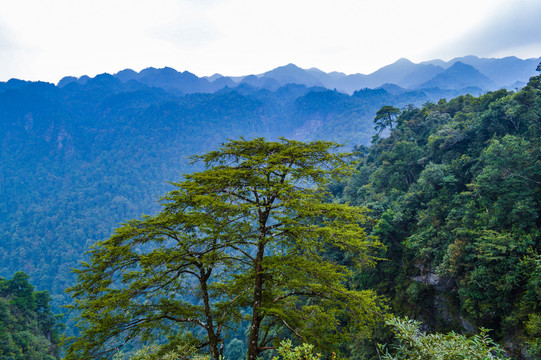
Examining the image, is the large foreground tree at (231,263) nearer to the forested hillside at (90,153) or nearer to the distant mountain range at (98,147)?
the forested hillside at (90,153)

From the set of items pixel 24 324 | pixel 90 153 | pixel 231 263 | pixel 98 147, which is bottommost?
pixel 24 324

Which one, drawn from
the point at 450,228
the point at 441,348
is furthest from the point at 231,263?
the point at 450,228

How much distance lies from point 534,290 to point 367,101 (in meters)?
163

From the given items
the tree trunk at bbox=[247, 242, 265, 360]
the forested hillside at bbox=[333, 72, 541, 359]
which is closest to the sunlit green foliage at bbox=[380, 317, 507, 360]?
the tree trunk at bbox=[247, 242, 265, 360]

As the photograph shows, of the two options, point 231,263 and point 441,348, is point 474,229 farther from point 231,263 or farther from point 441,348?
→ point 231,263

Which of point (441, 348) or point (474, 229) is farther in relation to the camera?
point (474, 229)

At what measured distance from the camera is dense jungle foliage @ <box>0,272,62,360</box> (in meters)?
22.9

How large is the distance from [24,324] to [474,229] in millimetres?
42136

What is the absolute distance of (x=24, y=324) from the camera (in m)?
27.4

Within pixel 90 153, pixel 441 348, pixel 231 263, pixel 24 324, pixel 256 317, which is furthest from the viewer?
pixel 90 153

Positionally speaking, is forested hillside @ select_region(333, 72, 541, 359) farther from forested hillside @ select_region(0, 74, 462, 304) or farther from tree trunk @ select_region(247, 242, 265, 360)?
forested hillside @ select_region(0, 74, 462, 304)

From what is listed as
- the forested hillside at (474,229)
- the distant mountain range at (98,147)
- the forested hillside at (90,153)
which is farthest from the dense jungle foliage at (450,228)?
the distant mountain range at (98,147)

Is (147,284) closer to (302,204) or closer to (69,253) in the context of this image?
(302,204)

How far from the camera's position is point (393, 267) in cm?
1738
